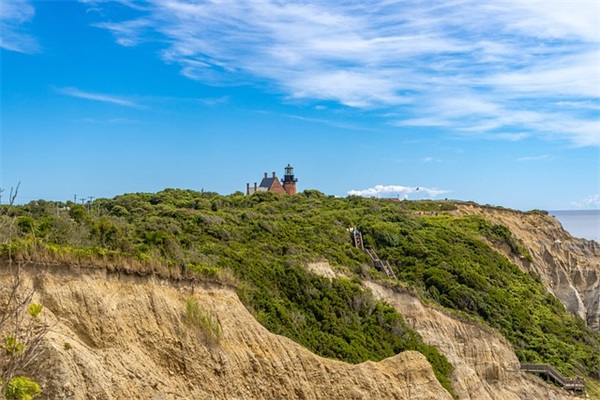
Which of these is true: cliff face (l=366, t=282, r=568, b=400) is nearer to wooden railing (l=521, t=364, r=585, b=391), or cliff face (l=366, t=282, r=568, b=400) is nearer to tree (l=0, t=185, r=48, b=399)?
wooden railing (l=521, t=364, r=585, b=391)

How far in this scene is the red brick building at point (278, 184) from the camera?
77688 mm

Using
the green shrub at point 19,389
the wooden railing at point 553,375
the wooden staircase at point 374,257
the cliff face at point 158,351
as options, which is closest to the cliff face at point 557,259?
the wooden staircase at point 374,257

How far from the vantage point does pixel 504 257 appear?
5084 centimetres

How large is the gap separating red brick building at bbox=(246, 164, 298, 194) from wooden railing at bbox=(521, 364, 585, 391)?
45567mm

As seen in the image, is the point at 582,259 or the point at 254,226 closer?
the point at 254,226

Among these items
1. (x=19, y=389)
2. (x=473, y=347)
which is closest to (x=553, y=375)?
(x=473, y=347)

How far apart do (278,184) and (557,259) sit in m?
32.3

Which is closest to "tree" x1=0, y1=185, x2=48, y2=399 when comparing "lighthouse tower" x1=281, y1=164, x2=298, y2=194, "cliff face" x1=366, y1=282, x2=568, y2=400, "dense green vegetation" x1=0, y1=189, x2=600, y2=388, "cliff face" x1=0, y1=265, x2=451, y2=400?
"cliff face" x1=0, y1=265, x2=451, y2=400

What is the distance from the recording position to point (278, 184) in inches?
3098

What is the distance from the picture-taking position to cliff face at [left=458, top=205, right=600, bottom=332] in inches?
2247

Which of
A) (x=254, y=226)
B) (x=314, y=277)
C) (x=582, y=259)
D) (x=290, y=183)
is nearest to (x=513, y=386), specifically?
(x=314, y=277)

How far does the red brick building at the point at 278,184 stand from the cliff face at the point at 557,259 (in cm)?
2129

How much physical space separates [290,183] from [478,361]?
50974 millimetres

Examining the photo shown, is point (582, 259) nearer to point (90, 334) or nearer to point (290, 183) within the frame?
point (290, 183)
